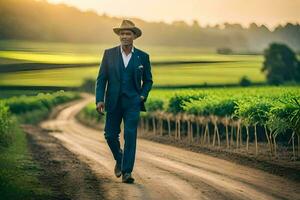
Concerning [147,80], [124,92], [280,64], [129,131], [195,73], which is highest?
[280,64]

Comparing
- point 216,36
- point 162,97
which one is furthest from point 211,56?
point 162,97

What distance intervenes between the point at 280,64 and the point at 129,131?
2491 inches

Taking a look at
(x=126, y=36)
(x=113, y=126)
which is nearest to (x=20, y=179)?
(x=113, y=126)

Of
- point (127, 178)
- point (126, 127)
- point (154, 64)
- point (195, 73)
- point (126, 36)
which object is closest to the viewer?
point (127, 178)

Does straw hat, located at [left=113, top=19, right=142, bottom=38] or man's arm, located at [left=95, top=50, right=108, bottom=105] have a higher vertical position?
straw hat, located at [left=113, top=19, right=142, bottom=38]

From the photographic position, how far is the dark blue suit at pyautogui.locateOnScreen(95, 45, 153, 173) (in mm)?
12461

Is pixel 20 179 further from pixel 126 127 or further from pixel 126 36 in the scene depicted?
pixel 126 36

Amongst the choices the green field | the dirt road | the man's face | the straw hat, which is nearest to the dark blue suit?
the man's face

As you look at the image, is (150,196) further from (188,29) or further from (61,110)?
(61,110)

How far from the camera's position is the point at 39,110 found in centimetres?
7406

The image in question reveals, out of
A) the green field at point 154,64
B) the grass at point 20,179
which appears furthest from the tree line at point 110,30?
the grass at point 20,179

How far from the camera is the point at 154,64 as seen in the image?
53.5 m

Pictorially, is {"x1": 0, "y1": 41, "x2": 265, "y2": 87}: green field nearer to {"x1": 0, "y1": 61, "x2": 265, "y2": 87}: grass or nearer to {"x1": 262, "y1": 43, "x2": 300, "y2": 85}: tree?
{"x1": 0, "y1": 61, "x2": 265, "y2": 87}: grass

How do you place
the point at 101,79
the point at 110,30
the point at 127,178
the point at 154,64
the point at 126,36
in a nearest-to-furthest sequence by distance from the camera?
the point at 127,178 → the point at 126,36 → the point at 101,79 → the point at 110,30 → the point at 154,64
